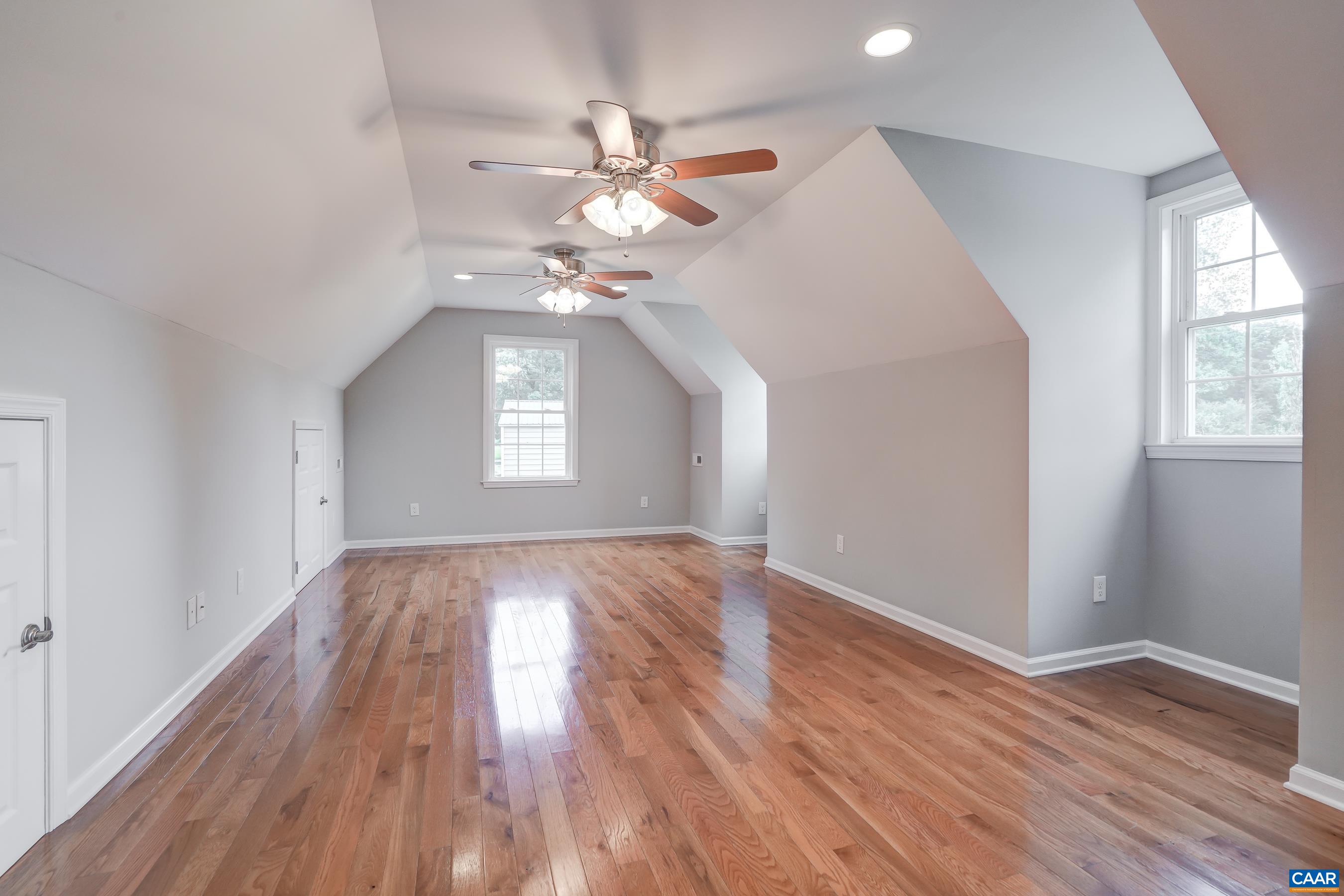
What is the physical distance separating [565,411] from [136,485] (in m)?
A: 5.19

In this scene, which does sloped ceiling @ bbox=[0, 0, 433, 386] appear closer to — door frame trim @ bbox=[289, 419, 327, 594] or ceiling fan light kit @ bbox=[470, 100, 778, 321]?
ceiling fan light kit @ bbox=[470, 100, 778, 321]

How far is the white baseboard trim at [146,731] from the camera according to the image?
2.12 meters

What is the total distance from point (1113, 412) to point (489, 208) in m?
3.74

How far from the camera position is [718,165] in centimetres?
254

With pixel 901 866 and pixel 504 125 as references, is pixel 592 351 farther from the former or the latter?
pixel 901 866

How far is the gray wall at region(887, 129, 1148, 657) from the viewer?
3207 mm

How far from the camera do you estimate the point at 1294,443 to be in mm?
2926

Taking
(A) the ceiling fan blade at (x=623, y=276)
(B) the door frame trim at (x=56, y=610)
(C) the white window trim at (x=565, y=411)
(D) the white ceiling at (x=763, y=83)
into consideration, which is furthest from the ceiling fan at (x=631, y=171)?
(C) the white window trim at (x=565, y=411)

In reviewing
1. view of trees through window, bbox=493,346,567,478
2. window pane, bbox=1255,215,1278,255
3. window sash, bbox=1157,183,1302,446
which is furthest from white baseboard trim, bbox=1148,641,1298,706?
view of trees through window, bbox=493,346,567,478

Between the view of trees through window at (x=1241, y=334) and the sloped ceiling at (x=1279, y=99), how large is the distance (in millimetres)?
1076

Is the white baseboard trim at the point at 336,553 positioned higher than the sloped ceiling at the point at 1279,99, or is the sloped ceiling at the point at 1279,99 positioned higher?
the sloped ceiling at the point at 1279,99

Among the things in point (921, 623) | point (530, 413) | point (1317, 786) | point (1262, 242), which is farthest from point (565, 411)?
point (1317, 786)

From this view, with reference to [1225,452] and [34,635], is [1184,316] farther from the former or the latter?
[34,635]

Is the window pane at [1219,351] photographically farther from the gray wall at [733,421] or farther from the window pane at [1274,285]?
the gray wall at [733,421]
